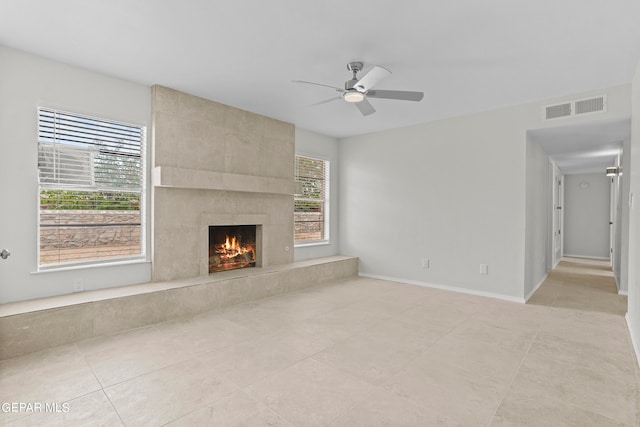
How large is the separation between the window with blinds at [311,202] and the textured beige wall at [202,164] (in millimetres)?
549

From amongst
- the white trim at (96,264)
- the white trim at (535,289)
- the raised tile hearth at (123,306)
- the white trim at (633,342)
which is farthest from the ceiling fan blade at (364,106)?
the white trim at (535,289)

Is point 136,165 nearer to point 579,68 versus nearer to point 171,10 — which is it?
point 171,10

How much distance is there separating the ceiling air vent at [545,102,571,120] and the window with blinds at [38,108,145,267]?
4.95 metres

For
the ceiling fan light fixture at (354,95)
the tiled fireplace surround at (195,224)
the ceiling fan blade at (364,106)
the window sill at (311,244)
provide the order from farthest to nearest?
the window sill at (311,244), the ceiling fan blade at (364,106), the ceiling fan light fixture at (354,95), the tiled fireplace surround at (195,224)

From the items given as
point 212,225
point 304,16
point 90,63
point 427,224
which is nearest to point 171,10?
point 304,16

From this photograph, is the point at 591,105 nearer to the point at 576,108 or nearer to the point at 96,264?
the point at 576,108

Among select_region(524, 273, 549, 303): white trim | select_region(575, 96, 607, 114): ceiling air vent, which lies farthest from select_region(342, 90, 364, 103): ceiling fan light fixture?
select_region(524, 273, 549, 303): white trim

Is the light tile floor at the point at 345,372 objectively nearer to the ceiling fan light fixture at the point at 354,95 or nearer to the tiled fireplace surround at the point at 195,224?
the tiled fireplace surround at the point at 195,224

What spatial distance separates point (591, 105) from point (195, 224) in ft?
16.4

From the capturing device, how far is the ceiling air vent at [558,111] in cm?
407

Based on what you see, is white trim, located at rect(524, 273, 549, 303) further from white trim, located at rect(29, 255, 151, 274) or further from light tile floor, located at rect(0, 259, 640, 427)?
white trim, located at rect(29, 255, 151, 274)

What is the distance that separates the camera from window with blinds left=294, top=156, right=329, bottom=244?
589 cm

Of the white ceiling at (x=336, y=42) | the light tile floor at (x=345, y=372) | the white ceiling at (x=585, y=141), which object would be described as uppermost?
the white ceiling at (x=336, y=42)

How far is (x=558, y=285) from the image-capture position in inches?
214
